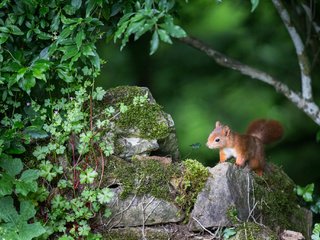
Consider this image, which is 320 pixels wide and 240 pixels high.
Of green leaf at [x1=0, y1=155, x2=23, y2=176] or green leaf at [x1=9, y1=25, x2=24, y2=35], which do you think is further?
green leaf at [x1=9, y1=25, x2=24, y2=35]

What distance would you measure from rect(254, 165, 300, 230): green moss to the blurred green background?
69.7 inches

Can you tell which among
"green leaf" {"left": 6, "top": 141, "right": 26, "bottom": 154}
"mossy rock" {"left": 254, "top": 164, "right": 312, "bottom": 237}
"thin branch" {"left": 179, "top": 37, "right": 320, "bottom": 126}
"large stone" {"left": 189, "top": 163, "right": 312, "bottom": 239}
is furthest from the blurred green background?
"green leaf" {"left": 6, "top": 141, "right": 26, "bottom": 154}

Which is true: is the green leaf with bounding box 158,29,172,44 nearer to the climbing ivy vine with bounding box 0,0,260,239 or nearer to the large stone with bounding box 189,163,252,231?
the climbing ivy vine with bounding box 0,0,260,239

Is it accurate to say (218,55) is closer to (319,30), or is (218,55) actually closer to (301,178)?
(319,30)

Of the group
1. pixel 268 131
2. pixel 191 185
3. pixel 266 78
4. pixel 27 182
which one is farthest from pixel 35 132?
pixel 266 78

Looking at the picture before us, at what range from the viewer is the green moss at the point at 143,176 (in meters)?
4.11

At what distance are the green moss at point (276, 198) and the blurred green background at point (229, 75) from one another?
1771 mm

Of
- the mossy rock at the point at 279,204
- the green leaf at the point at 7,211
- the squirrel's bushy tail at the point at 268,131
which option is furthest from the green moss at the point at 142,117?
the squirrel's bushy tail at the point at 268,131

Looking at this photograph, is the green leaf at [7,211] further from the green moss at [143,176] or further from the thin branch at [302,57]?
the thin branch at [302,57]

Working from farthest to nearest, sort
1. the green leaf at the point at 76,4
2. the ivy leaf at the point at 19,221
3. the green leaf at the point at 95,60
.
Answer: the green leaf at the point at 76,4
the green leaf at the point at 95,60
the ivy leaf at the point at 19,221

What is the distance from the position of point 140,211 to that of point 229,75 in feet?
11.1

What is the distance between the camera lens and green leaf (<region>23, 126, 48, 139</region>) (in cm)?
403

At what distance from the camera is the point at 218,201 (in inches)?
162

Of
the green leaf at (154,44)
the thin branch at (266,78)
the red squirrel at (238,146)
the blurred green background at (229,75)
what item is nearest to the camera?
the green leaf at (154,44)
